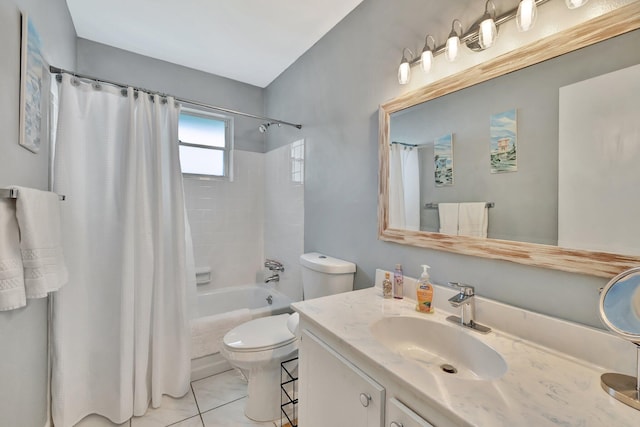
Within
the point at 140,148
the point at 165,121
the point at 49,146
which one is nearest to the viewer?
the point at 49,146

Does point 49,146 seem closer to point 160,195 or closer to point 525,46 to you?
point 160,195

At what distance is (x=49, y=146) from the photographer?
58.6 inches

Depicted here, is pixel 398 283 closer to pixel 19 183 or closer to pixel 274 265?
pixel 274 265

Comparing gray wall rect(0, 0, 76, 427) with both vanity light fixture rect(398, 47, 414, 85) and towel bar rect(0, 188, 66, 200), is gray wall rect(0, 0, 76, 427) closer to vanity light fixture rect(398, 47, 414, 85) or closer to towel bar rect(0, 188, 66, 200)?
towel bar rect(0, 188, 66, 200)

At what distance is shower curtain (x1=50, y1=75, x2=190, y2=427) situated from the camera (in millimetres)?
1465

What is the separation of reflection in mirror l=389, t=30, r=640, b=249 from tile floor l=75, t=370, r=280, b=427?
5.31 ft

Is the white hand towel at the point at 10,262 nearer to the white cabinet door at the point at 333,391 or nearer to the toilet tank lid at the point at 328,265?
the white cabinet door at the point at 333,391

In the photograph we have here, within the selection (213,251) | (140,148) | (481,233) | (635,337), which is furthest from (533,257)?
(213,251)

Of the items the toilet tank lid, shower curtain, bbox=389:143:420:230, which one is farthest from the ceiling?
the toilet tank lid

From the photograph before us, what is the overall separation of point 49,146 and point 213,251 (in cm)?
149

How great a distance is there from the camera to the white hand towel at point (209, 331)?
6.35ft

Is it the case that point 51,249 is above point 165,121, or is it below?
below

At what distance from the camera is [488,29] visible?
995 millimetres

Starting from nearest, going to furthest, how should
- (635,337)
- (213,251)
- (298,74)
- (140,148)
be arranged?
(635,337) → (140,148) → (298,74) → (213,251)
